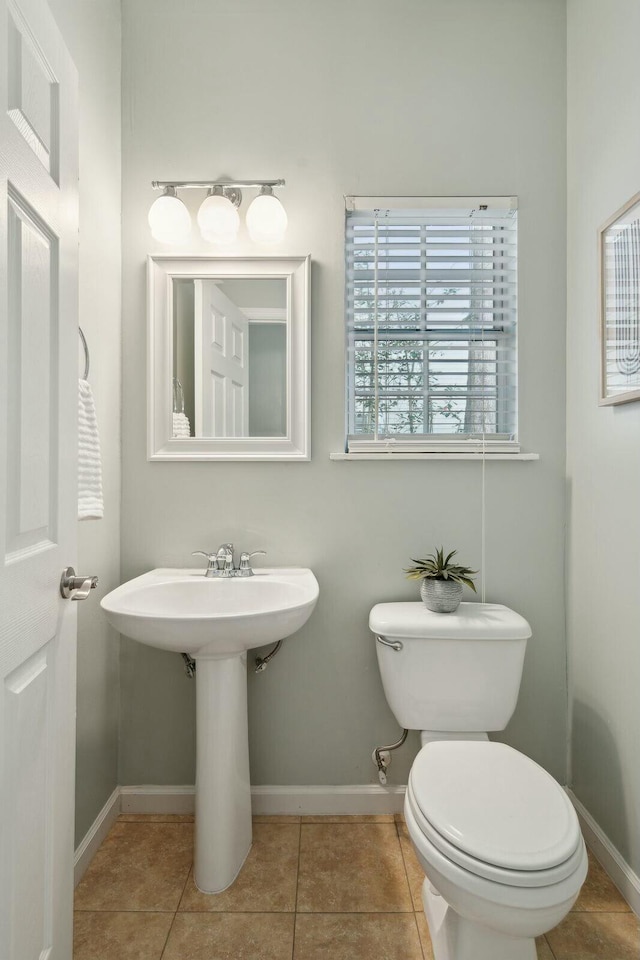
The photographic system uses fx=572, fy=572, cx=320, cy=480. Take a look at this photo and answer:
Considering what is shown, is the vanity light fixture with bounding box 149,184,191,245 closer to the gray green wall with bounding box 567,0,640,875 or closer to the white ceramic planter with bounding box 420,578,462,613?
the gray green wall with bounding box 567,0,640,875

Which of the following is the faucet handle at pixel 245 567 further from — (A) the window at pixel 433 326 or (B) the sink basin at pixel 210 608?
(A) the window at pixel 433 326

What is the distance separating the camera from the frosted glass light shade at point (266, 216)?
174cm

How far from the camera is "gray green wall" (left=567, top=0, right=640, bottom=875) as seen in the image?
1.49m

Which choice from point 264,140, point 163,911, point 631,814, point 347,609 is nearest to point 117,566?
point 347,609

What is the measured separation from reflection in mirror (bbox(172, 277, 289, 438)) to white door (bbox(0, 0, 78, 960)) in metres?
0.70

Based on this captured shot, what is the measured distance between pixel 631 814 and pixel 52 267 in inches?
72.4

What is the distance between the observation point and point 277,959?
1.31 m

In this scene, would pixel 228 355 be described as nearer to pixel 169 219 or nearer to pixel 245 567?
pixel 169 219

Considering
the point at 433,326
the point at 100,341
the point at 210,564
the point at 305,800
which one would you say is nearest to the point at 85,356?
the point at 100,341

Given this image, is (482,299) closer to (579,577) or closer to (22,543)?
(579,577)

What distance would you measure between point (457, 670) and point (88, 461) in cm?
115

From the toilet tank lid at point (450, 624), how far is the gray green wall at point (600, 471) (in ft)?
0.85

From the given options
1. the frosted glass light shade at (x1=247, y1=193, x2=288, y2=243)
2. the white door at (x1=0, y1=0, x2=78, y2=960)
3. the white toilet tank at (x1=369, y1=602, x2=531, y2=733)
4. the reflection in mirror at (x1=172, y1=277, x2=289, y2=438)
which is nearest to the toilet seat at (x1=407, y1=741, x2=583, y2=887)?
the white toilet tank at (x1=369, y1=602, x2=531, y2=733)

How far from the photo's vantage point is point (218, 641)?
4.61ft
